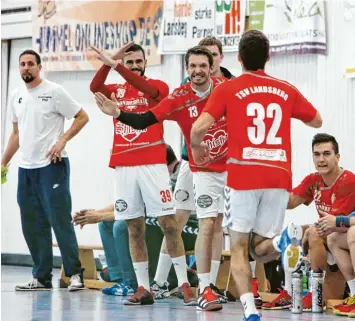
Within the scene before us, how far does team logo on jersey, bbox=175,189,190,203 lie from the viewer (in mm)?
9312

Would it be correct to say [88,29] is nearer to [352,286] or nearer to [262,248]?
[352,286]

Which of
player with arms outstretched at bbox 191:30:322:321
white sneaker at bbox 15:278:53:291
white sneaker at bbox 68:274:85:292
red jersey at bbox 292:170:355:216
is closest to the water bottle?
red jersey at bbox 292:170:355:216

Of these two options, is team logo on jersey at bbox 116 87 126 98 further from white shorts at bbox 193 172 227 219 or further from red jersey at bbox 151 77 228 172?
white shorts at bbox 193 172 227 219

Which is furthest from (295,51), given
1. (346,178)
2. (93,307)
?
(93,307)

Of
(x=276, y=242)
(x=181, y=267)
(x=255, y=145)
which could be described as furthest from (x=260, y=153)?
(x=181, y=267)

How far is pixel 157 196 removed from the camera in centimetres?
898

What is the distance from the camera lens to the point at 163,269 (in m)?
9.60

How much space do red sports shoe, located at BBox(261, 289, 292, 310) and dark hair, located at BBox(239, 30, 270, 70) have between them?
2571mm

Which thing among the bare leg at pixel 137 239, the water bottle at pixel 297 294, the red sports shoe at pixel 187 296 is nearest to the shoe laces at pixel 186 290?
the red sports shoe at pixel 187 296

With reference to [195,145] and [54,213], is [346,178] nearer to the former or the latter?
[195,145]

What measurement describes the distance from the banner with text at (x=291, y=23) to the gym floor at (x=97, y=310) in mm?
3449

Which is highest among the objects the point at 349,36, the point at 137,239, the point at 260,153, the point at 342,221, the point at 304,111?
the point at 349,36

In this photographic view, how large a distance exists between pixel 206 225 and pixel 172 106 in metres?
1.05

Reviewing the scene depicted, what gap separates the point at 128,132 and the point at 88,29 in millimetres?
5432
